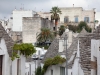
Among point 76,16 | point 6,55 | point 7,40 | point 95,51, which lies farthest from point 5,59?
point 76,16

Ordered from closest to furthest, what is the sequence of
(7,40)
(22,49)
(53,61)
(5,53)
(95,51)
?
(95,51) → (5,53) → (7,40) → (22,49) → (53,61)

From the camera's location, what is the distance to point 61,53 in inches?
1057

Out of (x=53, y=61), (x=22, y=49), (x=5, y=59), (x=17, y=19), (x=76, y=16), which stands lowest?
(x=53, y=61)

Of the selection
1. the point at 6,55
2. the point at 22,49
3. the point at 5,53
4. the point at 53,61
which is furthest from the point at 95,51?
the point at 53,61

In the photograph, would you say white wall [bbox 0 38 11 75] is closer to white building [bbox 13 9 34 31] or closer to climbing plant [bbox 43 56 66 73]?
climbing plant [bbox 43 56 66 73]

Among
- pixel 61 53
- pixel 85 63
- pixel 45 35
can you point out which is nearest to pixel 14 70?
pixel 85 63

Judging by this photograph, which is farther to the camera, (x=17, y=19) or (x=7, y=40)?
(x=17, y=19)

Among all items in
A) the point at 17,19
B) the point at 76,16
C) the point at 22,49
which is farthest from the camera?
the point at 76,16

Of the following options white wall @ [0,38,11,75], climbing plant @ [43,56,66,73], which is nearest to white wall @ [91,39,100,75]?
white wall @ [0,38,11,75]

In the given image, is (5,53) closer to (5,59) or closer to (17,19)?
(5,59)

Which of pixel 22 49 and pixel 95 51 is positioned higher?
pixel 95 51

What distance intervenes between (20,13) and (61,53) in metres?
50.4

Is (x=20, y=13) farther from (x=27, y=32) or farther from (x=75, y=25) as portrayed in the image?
(x=75, y=25)

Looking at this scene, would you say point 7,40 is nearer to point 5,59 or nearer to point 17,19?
point 5,59
